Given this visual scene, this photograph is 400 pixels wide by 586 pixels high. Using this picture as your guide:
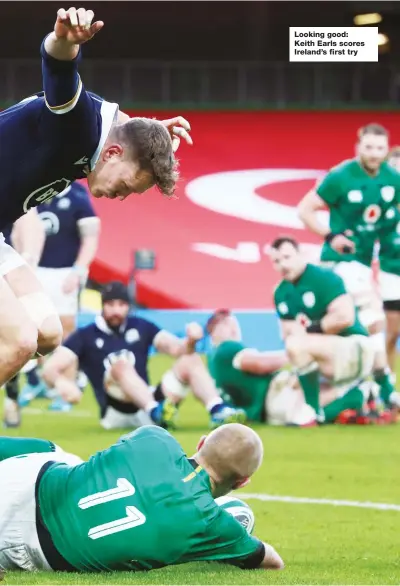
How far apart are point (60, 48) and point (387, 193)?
6589 millimetres

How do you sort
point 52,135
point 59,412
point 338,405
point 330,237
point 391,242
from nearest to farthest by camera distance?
1. point 52,135
2. point 338,405
3. point 330,237
4. point 391,242
5. point 59,412

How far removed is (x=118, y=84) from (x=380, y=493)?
55.7 feet

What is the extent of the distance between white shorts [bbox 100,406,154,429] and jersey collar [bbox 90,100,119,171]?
195 inches

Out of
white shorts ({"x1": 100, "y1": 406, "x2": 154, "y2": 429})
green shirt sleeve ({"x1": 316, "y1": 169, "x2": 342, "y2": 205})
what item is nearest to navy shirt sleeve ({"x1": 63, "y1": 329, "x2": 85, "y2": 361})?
white shorts ({"x1": 100, "y1": 406, "x2": 154, "y2": 429})

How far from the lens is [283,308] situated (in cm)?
975

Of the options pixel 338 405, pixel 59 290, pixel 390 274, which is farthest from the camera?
pixel 59 290

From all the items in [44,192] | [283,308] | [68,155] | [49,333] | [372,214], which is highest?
[68,155]

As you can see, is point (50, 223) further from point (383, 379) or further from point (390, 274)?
point (383, 379)

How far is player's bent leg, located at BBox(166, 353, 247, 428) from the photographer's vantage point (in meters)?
9.15

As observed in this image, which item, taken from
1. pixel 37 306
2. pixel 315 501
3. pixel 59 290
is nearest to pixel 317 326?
pixel 59 290

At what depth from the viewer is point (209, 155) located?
23.4 m

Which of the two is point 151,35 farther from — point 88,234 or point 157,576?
point 157,576
